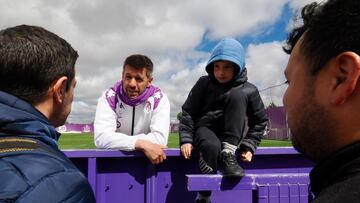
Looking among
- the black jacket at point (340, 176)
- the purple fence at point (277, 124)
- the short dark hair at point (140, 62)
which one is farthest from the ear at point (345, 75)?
the purple fence at point (277, 124)

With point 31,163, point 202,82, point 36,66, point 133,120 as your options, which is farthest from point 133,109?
point 31,163

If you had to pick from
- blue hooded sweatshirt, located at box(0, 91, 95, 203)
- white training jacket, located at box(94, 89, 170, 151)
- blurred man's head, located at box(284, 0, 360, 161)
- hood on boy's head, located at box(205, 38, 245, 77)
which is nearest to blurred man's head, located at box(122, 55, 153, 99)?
white training jacket, located at box(94, 89, 170, 151)

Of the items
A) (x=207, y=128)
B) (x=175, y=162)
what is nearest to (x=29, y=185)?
(x=175, y=162)

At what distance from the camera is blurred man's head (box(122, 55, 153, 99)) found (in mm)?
3734

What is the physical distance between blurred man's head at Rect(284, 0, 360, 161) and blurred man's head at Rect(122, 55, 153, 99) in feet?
8.42

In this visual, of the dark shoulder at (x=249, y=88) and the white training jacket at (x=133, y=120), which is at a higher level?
the dark shoulder at (x=249, y=88)

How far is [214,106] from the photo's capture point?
3.64 metres

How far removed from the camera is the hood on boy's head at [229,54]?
142 inches

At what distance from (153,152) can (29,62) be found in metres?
1.58

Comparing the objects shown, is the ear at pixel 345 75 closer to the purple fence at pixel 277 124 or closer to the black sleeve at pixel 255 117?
the black sleeve at pixel 255 117

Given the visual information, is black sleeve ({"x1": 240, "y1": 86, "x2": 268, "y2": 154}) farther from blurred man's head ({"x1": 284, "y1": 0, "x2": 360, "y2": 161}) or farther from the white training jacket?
blurred man's head ({"x1": 284, "y1": 0, "x2": 360, "y2": 161})

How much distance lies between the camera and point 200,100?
3.73m

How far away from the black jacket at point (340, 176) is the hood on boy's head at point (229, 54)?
101 inches

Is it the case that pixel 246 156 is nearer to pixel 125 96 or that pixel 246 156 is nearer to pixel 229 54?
pixel 229 54
